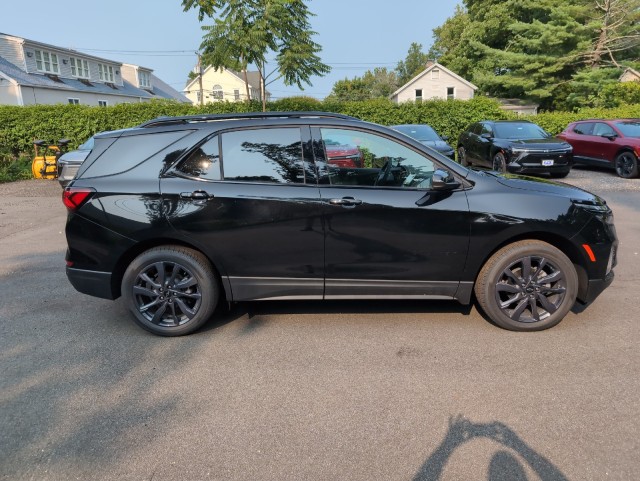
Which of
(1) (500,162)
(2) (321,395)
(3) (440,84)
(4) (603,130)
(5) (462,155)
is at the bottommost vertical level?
(2) (321,395)

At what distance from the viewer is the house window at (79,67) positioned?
36750 millimetres

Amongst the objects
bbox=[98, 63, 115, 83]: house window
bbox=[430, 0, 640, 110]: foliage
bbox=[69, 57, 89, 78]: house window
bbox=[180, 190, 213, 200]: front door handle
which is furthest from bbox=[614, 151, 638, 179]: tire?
bbox=[98, 63, 115, 83]: house window

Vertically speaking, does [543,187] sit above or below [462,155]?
above

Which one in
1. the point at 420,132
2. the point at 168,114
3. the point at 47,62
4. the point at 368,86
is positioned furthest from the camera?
the point at 368,86

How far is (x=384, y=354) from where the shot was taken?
3.59m

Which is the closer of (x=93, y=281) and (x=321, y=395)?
(x=321, y=395)

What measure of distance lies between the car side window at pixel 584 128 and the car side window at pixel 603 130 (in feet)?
0.61

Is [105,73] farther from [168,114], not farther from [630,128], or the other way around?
[630,128]

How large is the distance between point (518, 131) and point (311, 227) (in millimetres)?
11720

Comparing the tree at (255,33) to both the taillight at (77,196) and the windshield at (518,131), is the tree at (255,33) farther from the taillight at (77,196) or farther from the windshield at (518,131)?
the taillight at (77,196)

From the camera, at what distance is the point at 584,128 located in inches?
571

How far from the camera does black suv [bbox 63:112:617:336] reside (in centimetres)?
376

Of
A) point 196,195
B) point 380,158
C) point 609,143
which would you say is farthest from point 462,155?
point 196,195

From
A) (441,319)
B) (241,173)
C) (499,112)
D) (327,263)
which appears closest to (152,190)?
(241,173)
